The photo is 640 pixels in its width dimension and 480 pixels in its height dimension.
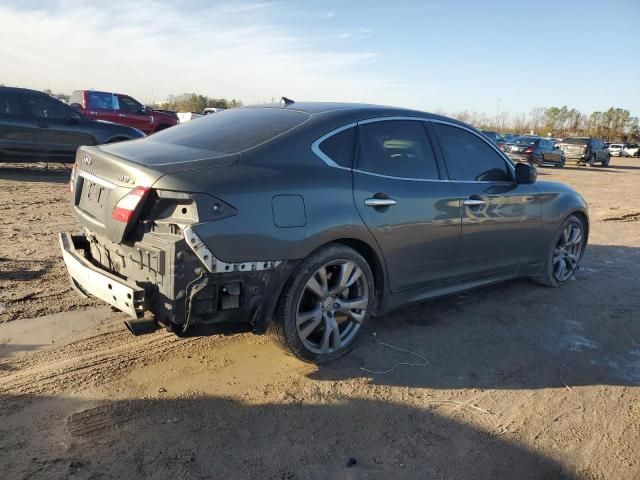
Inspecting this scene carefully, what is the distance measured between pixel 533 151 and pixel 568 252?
20.4 meters

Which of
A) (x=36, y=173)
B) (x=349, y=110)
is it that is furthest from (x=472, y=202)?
(x=36, y=173)

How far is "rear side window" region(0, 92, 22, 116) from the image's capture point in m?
10.2

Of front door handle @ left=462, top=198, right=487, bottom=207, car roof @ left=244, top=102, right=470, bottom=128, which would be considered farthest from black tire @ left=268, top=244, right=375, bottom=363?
front door handle @ left=462, top=198, right=487, bottom=207

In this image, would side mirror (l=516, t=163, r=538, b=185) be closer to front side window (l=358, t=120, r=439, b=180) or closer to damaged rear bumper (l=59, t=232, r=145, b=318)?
front side window (l=358, t=120, r=439, b=180)

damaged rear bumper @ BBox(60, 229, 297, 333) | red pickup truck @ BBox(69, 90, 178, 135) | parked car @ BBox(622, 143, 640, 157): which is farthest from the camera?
parked car @ BBox(622, 143, 640, 157)

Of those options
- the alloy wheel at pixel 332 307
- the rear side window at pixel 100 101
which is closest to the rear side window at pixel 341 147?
the alloy wheel at pixel 332 307

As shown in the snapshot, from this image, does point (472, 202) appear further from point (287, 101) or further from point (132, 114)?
point (132, 114)

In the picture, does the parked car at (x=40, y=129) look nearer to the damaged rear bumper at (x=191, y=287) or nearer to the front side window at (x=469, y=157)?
the damaged rear bumper at (x=191, y=287)

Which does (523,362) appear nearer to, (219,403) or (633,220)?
(219,403)

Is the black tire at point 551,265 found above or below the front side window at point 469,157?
below

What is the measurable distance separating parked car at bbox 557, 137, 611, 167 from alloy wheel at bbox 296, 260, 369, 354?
2939 centimetres

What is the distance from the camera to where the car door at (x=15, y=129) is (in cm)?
1020

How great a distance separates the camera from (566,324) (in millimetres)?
4629

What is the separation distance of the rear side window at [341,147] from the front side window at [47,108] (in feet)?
30.2
